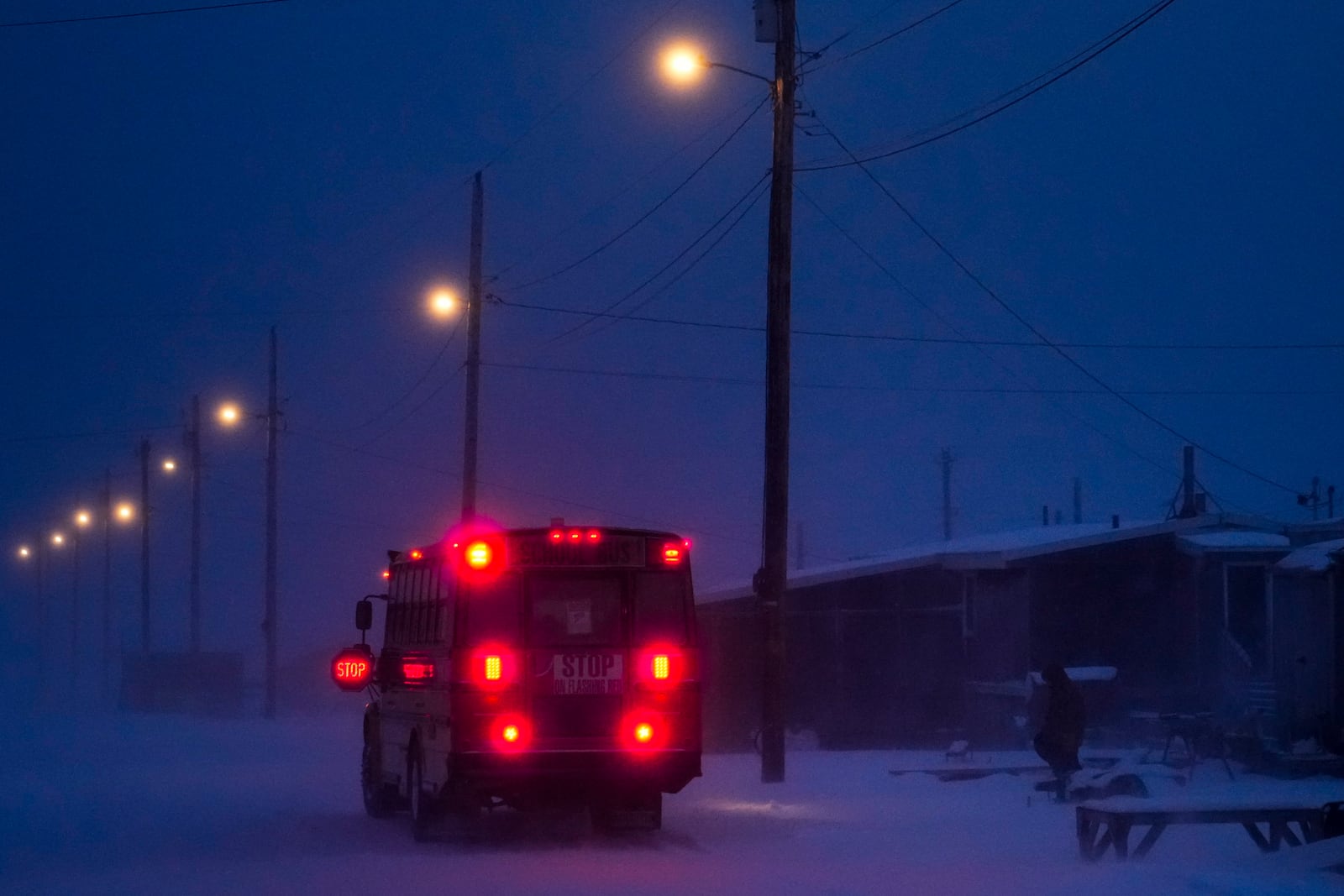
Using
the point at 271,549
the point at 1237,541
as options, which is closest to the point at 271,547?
the point at 271,549

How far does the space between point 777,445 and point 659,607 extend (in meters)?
6.11

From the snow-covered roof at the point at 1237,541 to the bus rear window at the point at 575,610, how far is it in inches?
682

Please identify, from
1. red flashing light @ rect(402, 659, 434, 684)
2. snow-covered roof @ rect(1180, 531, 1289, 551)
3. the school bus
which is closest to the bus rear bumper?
the school bus

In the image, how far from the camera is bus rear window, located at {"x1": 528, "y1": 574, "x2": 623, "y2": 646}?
50.1ft

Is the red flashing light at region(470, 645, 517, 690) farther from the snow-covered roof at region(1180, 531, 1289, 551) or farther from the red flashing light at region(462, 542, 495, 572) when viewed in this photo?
the snow-covered roof at region(1180, 531, 1289, 551)

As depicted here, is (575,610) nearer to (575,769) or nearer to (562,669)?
(562,669)

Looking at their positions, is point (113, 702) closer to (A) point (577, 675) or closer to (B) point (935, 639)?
(B) point (935, 639)

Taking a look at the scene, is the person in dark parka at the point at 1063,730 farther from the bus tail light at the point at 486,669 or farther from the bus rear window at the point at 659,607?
the bus tail light at the point at 486,669

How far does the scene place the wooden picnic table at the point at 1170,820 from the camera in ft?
43.6

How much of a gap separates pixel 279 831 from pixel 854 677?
1722 centimetres

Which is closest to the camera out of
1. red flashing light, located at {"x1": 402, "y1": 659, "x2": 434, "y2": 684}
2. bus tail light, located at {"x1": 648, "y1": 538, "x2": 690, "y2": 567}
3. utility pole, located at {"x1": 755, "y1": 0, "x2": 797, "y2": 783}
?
bus tail light, located at {"x1": 648, "y1": 538, "x2": 690, "y2": 567}

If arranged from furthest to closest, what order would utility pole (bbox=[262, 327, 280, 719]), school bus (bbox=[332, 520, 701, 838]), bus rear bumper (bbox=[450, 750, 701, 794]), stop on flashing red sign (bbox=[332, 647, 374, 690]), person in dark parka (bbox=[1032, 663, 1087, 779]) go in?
1. utility pole (bbox=[262, 327, 280, 719])
2. person in dark parka (bbox=[1032, 663, 1087, 779])
3. stop on flashing red sign (bbox=[332, 647, 374, 690])
4. school bus (bbox=[332, 520, 701, 838])
5. bus rear bumper (bbox=[450, 750, 701, 794])

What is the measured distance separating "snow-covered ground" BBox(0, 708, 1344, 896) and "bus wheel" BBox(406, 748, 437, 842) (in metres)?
0.21

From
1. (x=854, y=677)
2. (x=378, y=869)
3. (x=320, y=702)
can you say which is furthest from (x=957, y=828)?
(x=320, y=702)
